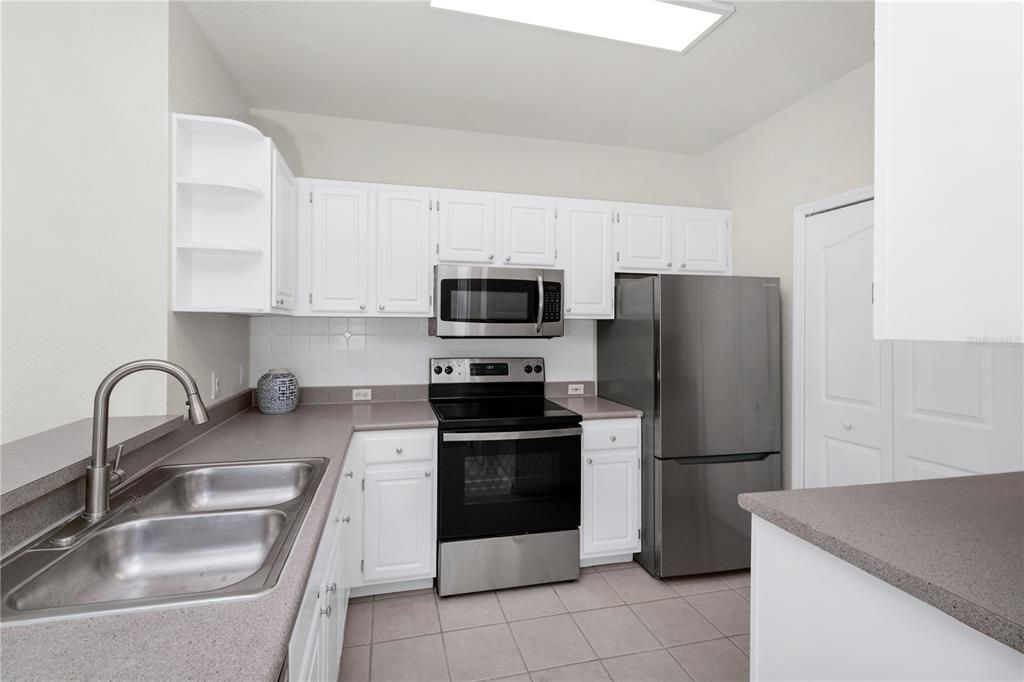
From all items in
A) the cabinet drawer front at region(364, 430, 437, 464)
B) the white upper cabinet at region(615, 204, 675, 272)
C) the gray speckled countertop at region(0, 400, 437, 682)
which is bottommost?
the cabinet drawer front at region(364, 430, 437, 464)

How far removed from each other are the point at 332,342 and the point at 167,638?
2316 mm

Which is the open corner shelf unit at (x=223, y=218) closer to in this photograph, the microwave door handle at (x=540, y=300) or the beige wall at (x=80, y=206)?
the beige wall at (x=80, y=206)

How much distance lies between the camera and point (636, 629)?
7.23ft

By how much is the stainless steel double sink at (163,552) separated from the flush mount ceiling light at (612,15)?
1.79 meters

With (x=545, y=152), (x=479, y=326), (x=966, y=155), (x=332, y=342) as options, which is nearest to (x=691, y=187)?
(x=545, y=152)

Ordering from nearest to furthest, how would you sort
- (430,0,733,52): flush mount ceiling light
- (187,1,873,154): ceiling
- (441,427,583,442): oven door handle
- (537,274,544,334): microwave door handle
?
(430,0,733,52): flush mount ceiling light, (187,1,873,154): ceiling, (441,427,583,442): oven door handle, (537,274,544,334): microwave door handle

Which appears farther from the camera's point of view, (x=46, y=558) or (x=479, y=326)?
(x=479, y=326)

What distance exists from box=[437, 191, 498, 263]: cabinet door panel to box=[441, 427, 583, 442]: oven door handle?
984 millimetres

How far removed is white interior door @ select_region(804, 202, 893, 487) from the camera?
229 centimetres

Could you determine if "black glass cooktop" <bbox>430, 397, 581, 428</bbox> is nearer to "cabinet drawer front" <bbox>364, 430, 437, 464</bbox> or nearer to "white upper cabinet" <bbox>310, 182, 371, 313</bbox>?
"cabinet drawer front" <bbox>364, 430, 437, 464</bbox>

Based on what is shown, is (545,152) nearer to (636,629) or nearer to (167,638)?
(636,629)

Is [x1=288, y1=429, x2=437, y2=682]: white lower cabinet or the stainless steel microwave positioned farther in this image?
the stainless steel microwave

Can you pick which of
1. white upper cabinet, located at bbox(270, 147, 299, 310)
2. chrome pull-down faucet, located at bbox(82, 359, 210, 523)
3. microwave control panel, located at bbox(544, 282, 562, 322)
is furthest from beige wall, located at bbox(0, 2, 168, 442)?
microwave control panel, located at bbox(544, 282, 562, 322)

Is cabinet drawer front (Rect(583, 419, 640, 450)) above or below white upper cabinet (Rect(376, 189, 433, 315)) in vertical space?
below
